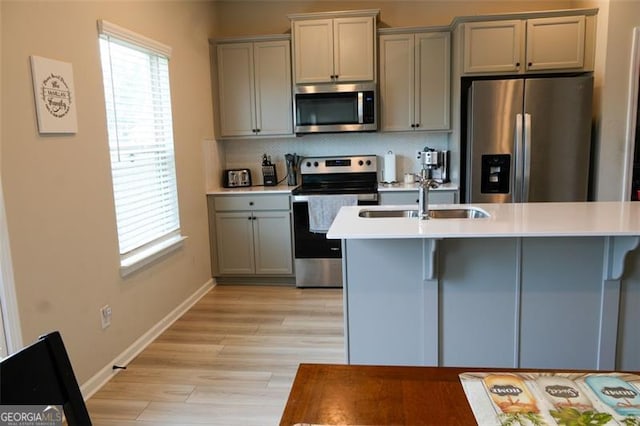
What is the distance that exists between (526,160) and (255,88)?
8.08ft

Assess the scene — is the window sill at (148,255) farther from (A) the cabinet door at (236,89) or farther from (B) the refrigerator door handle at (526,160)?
(B) the refrigerator door handle at (526,160)

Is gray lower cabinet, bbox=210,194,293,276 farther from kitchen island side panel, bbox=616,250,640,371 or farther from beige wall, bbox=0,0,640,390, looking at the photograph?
kitchen island side panel, bbox=616,250,640,371

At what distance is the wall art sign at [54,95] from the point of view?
217cm

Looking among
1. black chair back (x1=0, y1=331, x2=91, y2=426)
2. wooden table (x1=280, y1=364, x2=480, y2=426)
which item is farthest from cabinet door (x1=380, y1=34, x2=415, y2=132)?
black chair back (x1=0, y1=331, x2=91, y2=426)

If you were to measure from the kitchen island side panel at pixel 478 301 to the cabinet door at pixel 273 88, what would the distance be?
2.61 metres

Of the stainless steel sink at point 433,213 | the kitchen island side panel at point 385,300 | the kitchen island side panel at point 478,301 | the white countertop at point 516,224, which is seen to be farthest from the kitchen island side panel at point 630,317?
the kitchen island side panel at point 385,300

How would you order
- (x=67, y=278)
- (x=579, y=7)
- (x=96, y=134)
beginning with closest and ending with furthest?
(x=67, y=278), (x=96, y=134), (x=579, y=7)

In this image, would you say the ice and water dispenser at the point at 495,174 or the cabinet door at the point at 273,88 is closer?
the ice and water dispenser at the point at 495,174

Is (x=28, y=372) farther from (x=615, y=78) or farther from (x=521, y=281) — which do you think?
(x=615, y=78)

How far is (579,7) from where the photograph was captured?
405 centimetres

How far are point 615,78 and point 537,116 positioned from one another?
615 mm

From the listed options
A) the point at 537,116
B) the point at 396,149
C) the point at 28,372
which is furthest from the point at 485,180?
the point at 28,372

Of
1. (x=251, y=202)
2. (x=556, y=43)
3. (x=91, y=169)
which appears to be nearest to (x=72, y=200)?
(x=91, y=169)

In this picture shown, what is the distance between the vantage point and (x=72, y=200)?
2426 mm
